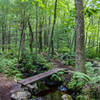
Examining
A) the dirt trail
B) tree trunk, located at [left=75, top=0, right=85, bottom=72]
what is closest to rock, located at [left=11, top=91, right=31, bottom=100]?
the dirt trail

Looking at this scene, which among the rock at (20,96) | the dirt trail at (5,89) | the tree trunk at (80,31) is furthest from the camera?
the tree trunk at (80,31)

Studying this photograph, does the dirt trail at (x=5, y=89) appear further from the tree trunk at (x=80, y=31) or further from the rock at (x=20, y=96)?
the tree trunk at (x=80, y=31)

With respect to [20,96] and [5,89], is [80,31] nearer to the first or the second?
[20,96]

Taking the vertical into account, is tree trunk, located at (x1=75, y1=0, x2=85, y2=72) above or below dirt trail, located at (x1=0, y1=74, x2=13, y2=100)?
above

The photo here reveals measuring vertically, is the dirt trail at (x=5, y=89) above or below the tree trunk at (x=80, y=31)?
below

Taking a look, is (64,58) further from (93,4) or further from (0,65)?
(93,4)

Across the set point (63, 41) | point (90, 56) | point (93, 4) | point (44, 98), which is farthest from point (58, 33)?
point (93, 4)

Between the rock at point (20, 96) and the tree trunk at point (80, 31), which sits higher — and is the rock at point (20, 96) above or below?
below

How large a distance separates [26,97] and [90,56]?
10.9 meters

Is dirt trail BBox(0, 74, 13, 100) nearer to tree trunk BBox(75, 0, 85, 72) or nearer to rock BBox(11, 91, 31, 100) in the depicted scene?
rock BBox(11, 91, 31, 100)

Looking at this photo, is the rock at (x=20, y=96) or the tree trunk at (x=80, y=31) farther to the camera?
the tree trunk at (x=80, y=31)

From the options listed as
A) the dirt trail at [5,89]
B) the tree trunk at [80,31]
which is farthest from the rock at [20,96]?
the tree trunk at [80,31]

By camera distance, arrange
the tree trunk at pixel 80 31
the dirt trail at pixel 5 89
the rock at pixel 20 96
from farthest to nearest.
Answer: the tree trunk at pixel 80 31 < the dirt trail at pixel 5 89 < the rock at pixel 20 96

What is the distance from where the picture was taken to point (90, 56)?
1289 centimetres
